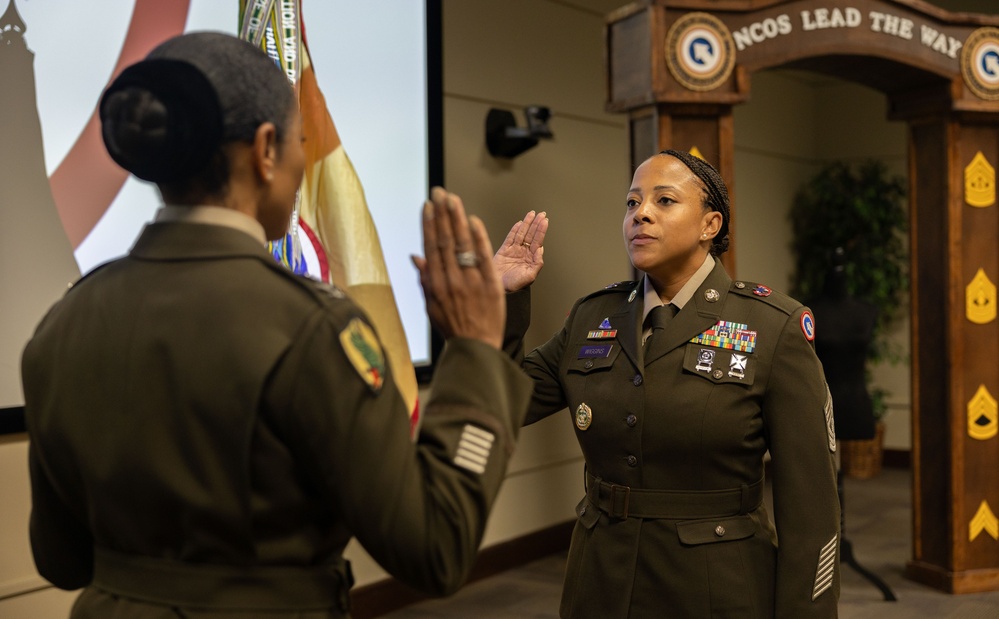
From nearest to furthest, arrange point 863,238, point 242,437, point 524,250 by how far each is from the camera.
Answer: point 242,437
point 524,250
point 863,238

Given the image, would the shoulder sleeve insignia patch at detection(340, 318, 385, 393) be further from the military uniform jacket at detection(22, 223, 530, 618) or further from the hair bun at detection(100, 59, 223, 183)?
the hair bun at detection(100, 59, 223, 183)

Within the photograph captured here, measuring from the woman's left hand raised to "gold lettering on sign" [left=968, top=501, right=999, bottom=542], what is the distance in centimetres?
292

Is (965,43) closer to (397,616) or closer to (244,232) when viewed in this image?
(397,616)

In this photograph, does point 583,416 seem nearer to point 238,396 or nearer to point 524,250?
point 524,250

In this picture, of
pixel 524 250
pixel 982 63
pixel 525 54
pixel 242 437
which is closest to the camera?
pixel 242 437

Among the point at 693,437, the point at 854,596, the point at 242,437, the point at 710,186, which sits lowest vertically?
the point at 854,596

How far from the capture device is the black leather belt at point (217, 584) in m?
0.91

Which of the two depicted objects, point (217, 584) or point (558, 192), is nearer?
point (217, 584)

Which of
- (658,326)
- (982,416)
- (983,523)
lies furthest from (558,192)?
(658,326)

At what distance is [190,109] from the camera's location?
908mm

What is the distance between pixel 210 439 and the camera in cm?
89

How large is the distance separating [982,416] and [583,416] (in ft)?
8.92

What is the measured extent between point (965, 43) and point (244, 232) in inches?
144

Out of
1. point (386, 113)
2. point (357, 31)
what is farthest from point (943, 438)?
point (357, 31)
